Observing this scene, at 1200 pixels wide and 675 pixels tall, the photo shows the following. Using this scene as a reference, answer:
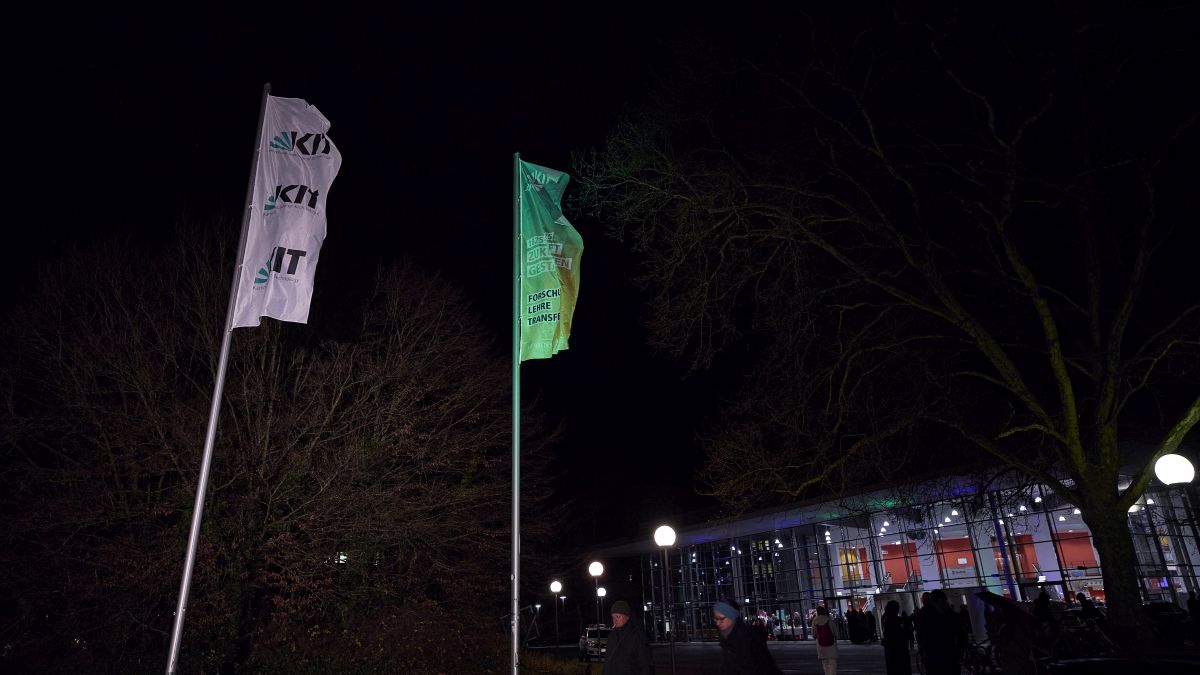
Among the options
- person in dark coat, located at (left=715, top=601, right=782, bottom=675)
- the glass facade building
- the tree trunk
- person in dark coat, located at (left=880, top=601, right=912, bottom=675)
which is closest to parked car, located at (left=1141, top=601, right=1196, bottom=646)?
the glass facade building

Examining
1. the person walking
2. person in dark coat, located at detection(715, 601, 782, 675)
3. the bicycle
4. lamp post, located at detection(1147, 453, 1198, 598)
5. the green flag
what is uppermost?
the green flag

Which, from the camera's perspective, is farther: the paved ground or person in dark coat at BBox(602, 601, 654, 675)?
the paved ground

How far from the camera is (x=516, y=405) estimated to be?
1052cm

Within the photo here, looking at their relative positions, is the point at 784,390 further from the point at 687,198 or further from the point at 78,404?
the point at 78,404

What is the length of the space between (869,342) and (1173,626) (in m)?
13.5

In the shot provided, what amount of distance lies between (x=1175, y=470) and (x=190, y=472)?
1729 cm

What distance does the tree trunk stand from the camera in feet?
39.7

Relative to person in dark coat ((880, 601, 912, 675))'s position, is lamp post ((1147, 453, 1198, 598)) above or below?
above

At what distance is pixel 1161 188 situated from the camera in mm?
14281

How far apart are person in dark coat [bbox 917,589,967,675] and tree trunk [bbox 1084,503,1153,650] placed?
8.21 ft

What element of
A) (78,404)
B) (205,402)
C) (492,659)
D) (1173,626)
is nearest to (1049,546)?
(1173,626)

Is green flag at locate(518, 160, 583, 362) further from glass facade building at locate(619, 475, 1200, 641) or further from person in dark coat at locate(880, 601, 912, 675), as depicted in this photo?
glass facade building at locate(619, 475, 1200, 641)

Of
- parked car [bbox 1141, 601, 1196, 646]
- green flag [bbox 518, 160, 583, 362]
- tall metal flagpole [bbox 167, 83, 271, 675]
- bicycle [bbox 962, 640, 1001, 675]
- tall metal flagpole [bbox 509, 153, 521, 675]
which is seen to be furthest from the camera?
parked car [bbox 1141, 601, 1196, 646]

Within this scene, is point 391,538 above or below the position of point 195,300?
below
